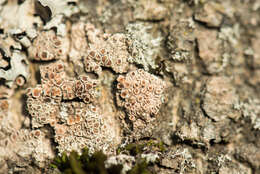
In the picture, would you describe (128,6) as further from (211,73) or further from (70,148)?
(70,148)

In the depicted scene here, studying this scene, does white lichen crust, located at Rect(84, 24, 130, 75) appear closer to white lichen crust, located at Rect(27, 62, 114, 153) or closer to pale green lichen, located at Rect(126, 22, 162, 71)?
pale green lichen, located at Rect(126, 22, 162, 71)

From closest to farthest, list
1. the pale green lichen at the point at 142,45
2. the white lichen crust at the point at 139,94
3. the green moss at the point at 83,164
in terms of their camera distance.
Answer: the green moss at the point at 83,164
the white lichen crust at the point at 139,94
the pale green lichen at the point at 142,45

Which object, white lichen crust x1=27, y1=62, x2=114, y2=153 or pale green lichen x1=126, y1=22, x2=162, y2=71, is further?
pale green lichen x1=126, y1=22, x2=162, y2=71

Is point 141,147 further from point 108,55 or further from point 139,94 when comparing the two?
point 108,55

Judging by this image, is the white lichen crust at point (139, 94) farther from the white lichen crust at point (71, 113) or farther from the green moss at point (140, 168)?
the green moss at point (140, 168)

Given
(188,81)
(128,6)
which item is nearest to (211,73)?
(188,81)

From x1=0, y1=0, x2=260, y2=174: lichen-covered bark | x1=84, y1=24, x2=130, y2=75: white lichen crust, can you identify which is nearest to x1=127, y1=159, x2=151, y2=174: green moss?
x1=0, y1=0, x2=260, y2=174: lichen-covered bark

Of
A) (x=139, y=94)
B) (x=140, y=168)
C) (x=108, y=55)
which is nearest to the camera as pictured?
(x=140, y=168)

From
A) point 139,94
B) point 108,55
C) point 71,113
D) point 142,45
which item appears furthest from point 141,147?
point 142,45

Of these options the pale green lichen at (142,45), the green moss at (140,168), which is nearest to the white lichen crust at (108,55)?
the pale green lichen at (142,45)
